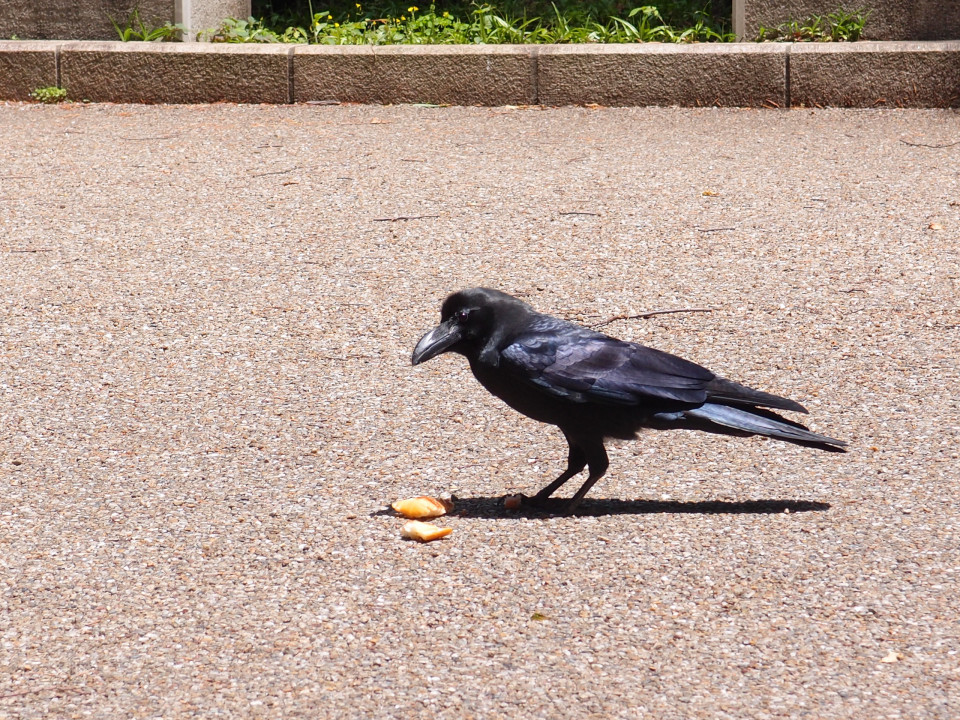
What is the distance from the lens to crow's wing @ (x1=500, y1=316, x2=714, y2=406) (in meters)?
3.15

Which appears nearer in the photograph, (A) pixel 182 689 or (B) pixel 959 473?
(A) pixel 182 689

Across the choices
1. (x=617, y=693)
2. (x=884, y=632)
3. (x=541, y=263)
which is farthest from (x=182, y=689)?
(x=541, y=263)

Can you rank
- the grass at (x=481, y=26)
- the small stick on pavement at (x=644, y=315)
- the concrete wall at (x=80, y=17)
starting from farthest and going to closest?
the concrete wall at (x=80, y=17), the grass at (x=481, y=26), the small stick on pavement at (x=644, y=315)

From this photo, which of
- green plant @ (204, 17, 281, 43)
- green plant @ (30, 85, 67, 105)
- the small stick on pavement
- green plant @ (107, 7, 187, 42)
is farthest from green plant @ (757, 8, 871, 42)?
green plant @ (30, 85, 67, 105)

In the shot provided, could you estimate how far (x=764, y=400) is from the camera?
3156 mm

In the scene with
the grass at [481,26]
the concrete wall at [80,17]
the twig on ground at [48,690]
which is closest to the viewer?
the twig on ground at [48,690]

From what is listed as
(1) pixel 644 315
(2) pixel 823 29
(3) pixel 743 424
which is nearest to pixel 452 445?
(3) pixel 743 424

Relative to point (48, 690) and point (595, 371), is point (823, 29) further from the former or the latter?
point (48, 690)

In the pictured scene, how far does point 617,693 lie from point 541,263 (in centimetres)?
317

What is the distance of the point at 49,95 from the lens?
8672 millimetres

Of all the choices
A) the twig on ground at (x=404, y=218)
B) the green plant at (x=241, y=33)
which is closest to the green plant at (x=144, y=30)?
the green plant at (x=241, y=33)

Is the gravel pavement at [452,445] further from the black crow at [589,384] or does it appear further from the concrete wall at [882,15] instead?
the concrete wall at [882,15]

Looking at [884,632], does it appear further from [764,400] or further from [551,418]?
[551,418]

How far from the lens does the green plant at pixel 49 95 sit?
341 inches
